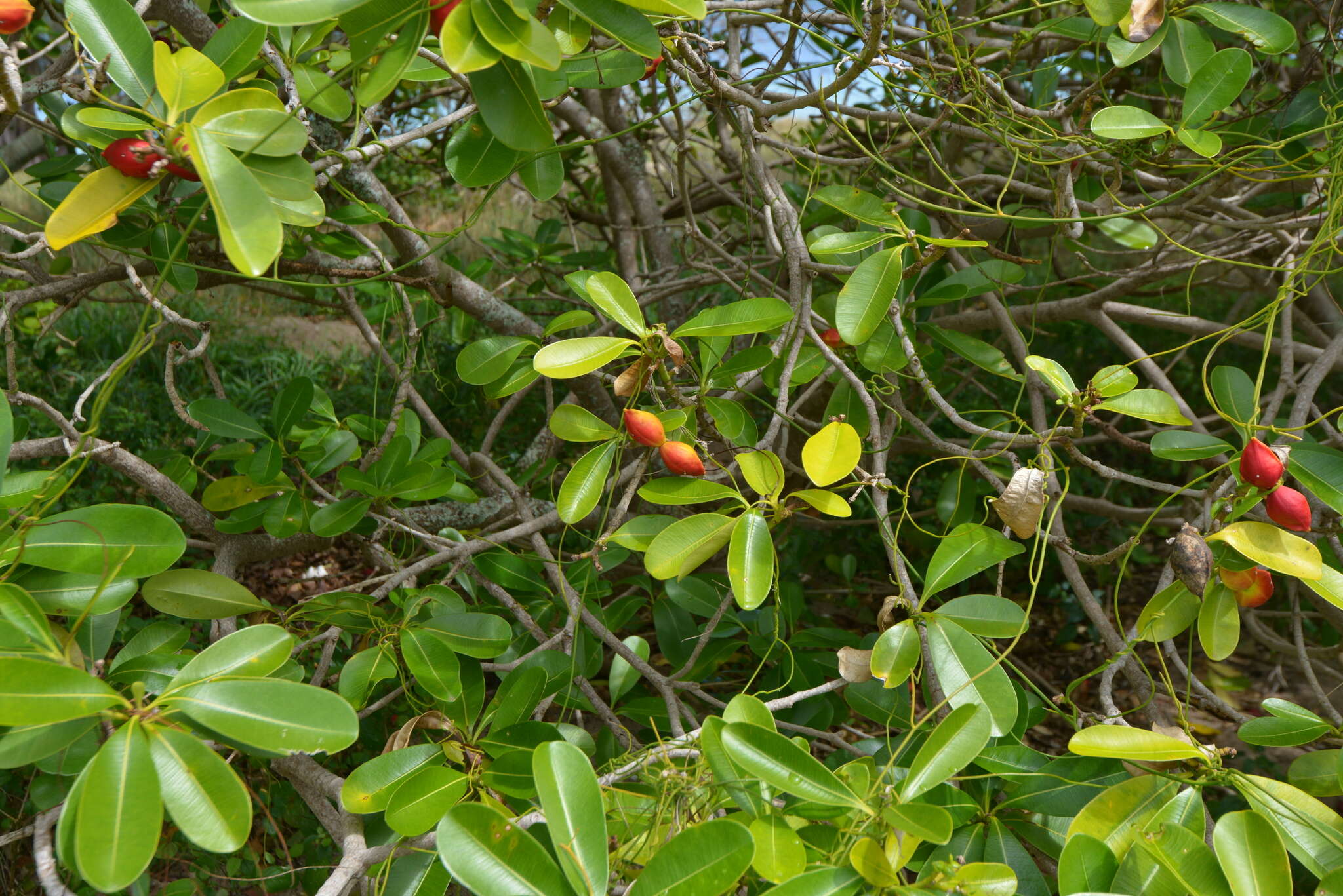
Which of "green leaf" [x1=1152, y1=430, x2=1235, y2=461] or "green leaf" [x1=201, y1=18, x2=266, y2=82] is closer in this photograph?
"green leaf" [x1=201, y1=18, x2=266, y2=82]

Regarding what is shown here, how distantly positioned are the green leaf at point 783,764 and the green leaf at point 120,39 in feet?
2.86

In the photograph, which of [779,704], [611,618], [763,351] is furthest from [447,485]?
[779,704]

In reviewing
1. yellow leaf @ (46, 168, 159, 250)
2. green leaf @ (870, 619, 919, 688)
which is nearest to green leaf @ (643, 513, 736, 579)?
green leaf @ (870, 619, 919, 688)

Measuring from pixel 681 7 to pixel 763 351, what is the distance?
1.82 ft

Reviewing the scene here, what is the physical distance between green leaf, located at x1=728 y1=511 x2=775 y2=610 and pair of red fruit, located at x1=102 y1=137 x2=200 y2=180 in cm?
67

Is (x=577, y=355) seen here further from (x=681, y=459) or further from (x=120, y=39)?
(x=120, y=39)

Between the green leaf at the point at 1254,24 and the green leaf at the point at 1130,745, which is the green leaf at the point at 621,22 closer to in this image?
the green leaf at the point at 1130,745

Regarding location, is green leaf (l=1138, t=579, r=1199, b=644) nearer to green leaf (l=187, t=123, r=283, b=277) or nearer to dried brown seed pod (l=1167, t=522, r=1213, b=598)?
dried brown seed pod (l=1167, t=522, r=1213, b=598)

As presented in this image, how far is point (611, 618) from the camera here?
1682 mm

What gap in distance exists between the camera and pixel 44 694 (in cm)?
69

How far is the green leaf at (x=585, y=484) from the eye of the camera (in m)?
1.10

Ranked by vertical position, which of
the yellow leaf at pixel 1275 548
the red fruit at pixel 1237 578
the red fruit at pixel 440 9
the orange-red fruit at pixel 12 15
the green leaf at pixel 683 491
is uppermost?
the orange-red fruit at pixel 12 15

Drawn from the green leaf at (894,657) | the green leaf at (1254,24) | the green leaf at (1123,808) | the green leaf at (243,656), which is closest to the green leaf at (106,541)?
the green leaf at (243,656)

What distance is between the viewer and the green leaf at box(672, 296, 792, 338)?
43.9 inches
